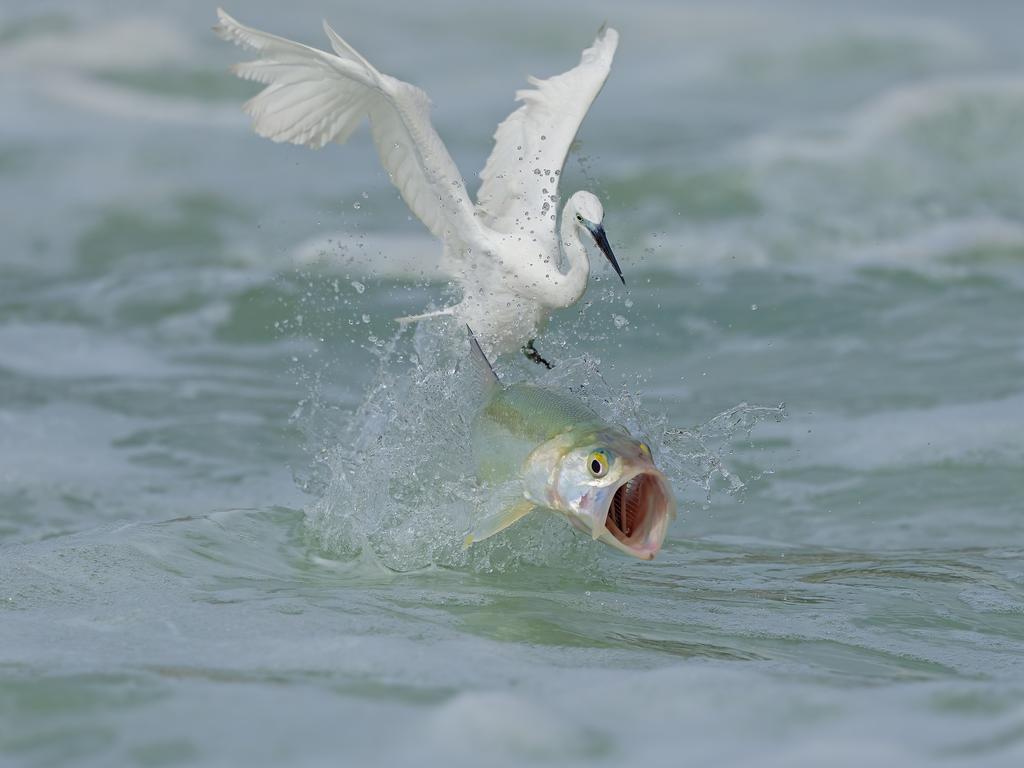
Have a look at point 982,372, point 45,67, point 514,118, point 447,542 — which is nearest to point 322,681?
point 447,542

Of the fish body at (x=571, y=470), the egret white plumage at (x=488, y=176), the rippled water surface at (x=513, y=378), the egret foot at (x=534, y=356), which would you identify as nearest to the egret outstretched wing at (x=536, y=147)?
the egret white plumage at (x=488, y=176)

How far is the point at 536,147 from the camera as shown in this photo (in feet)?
21.4

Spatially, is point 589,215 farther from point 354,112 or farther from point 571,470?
point 571,470

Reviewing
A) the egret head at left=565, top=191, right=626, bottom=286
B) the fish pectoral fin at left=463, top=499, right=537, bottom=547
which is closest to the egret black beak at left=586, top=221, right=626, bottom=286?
the egret head at left=565, top=191, right=626, bottom=286

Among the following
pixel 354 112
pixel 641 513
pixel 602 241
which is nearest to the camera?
pixel 641 513

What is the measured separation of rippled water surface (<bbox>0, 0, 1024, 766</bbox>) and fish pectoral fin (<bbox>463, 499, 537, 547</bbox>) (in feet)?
0.93

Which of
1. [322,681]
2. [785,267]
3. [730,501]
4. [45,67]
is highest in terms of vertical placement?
[45,67]

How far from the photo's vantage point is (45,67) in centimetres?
1838

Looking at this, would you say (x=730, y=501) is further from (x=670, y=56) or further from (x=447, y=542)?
(x=670, y=56)

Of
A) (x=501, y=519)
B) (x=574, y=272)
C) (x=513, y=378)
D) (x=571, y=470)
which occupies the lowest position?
(x=501, y=519)

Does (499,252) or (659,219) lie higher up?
(659,219)

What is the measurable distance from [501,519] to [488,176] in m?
2.40

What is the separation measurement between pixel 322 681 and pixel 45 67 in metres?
16.0

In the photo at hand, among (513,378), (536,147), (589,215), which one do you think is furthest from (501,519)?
(536,147)
